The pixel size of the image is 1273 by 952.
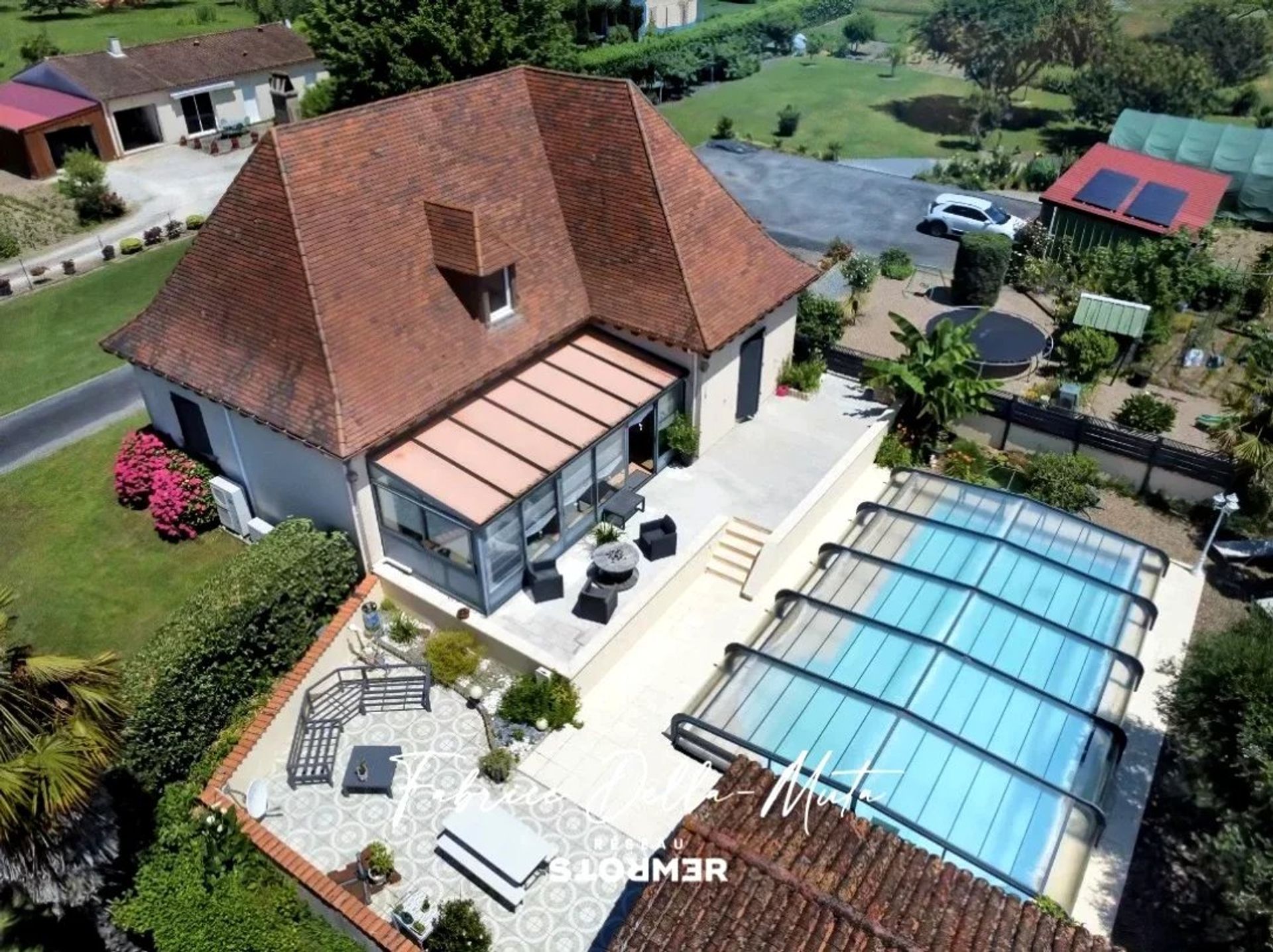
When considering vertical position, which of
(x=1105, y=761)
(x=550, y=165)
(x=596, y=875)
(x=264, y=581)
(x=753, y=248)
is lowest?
(x=596, y=875)

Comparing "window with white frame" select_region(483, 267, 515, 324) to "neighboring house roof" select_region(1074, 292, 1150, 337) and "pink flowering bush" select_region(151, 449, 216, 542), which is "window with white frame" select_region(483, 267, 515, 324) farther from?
"neighboring house roof" select_region(1074, 292, 1150, 337)

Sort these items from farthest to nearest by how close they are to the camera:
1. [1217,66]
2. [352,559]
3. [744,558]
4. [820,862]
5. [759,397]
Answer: [1217,66] → [759,397] → [744,558] → [352,559] → [820,862]

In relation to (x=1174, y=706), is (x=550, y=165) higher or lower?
higher

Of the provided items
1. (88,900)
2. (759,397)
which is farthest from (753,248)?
(88,900)

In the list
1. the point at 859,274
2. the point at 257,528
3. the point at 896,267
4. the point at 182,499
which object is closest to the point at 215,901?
the point at 257,528

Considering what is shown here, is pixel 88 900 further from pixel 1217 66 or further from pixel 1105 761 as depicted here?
pixel 1217 66

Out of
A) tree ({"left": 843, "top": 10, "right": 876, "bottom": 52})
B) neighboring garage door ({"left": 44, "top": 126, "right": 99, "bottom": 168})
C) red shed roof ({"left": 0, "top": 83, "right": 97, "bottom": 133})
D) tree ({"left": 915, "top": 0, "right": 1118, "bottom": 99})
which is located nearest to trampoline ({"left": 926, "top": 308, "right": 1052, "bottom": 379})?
tree ({"left": 915, "top": 0, "right": 1118, "bottom": 99})

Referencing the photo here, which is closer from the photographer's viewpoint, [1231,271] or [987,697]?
[987,697]

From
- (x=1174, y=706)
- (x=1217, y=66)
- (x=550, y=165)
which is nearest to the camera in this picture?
(x=1174, y=706)
